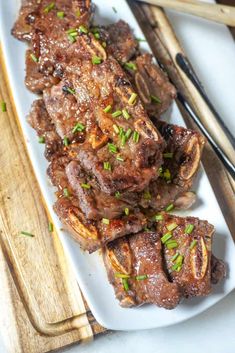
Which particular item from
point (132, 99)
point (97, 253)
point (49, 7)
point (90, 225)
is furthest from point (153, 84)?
point (97, 253)

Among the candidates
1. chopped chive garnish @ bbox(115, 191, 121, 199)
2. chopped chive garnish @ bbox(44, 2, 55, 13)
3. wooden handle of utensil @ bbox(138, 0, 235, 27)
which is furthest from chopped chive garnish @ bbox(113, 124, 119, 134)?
wooden handle of utensil @ bbox(138, 0, 235, 27)

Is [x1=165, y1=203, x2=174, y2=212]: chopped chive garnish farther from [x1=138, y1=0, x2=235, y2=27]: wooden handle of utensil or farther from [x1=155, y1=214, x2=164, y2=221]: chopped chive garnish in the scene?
[x1=138, y1=0, x2=235, y2=27]: wooden handle of utensil

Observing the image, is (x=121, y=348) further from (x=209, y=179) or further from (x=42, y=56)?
(x=42, y=56)

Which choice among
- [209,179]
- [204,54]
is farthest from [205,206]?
[204,54]

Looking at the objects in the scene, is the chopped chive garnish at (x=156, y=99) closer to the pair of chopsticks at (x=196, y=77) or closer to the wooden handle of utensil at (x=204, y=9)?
the pair of chopsticks at (x=196, y=77)

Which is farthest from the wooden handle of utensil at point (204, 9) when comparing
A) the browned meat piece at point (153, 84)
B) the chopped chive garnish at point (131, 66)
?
the chopped chive garnish at point (131, 66)

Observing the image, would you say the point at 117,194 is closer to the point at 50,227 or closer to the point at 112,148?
the point at 112,148
